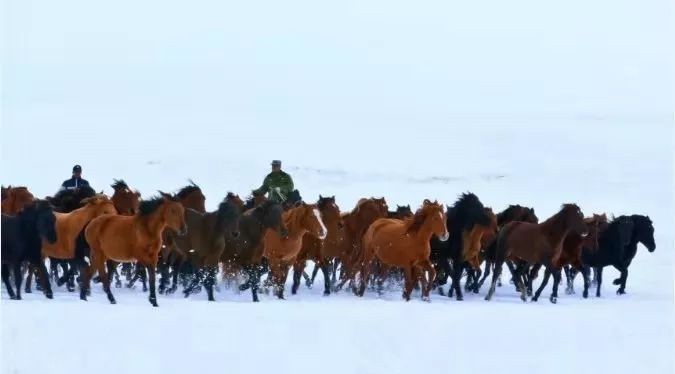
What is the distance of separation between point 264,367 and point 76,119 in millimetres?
57708

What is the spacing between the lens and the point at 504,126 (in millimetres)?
63656

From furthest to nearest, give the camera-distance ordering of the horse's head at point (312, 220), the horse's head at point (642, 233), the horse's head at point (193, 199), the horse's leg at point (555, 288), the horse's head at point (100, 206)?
the horse's head at point (642, 233) → the horse's head at point (193, 199) → the horse's leg at point (555, 288) → the horse's head at point (312, 220) → the horse's head at point (100, 206)

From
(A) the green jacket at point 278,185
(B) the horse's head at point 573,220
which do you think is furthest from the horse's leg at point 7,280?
(B) the horse's head at point 573,220

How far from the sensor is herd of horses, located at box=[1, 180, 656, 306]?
1557 centimetres

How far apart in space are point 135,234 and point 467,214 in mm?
5046

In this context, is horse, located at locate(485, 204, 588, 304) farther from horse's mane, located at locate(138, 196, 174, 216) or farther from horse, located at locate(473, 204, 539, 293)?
horse's mane, located at locate(138, 196, 174, 216)

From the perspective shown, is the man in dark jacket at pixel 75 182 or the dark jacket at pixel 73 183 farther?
the dark jacket at pixel 73 183

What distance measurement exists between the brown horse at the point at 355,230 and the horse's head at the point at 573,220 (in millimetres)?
3053

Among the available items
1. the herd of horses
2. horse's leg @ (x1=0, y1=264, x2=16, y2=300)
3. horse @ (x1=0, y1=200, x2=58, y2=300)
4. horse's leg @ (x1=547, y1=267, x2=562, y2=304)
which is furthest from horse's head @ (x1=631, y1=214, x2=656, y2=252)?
horse's leg @ (x1=0, y1=264, x2=16, y2=300)

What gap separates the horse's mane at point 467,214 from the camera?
17.9 metres

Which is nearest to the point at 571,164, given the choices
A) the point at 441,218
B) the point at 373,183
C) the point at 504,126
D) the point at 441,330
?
the point at 373,183

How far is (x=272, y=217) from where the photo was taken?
16859 millimetres

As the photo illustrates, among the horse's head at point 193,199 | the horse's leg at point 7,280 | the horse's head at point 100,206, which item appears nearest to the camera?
the horse's leg at point 7,280

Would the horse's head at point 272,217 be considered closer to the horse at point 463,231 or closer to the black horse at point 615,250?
the horse at point 463,231
